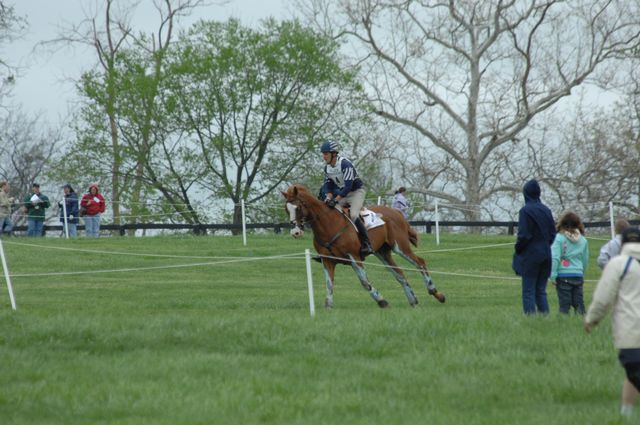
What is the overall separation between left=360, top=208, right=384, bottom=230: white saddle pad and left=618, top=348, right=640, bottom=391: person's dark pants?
34.7 ft

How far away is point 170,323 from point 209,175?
118 feet

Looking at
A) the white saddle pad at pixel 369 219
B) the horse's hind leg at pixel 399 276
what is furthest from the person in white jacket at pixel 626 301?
the horse's hind leg at pixel 399 276

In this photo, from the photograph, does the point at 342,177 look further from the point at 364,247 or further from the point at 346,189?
the point at 364,247

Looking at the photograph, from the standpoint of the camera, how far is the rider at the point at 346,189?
60.1ft

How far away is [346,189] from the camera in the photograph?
721 inches

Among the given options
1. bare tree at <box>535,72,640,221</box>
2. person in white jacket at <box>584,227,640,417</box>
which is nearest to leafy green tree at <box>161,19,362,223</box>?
bare tree at <box>535,72,640,221</box>

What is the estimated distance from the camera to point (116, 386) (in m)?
9.98

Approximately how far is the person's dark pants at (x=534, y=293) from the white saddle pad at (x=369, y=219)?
14.1 ft

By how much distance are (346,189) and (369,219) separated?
84 cm

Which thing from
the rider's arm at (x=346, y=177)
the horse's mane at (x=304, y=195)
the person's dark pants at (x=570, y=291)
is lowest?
the person's dark pants at (x=570, y=291)

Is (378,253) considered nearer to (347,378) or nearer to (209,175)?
(347,378)

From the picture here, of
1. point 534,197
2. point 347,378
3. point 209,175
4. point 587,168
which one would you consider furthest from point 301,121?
point 347,378

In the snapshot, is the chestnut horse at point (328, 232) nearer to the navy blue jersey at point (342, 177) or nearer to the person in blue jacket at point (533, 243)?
the navy blue jersey at point (342, 177)

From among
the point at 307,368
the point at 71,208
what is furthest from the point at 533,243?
the point at 71,208
